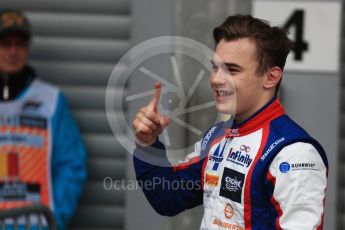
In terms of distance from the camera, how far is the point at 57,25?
507 cm

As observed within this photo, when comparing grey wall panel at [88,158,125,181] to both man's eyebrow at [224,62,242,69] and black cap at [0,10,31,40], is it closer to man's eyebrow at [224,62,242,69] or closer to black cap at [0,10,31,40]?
black cap at [0,10,31,40]

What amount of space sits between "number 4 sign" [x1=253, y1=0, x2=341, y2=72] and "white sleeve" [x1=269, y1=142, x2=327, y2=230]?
2093 millimetres

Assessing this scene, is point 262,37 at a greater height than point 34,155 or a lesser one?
greater

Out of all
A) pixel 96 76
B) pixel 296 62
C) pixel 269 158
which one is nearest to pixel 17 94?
pixel 96 76

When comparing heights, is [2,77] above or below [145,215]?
above

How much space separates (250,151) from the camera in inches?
107

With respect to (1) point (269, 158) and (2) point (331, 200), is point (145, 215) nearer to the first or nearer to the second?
(2) point (331, 200)

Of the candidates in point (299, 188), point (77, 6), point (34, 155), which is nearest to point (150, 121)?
point (299, 188)

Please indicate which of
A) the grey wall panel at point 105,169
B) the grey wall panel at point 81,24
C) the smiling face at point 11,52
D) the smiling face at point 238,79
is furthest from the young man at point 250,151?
the grey wall panel at point 81,24

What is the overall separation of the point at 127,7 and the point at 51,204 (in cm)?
135

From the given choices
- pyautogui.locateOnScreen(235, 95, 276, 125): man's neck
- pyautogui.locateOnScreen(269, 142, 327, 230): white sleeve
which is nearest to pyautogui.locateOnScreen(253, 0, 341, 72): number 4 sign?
pyautogui.locateOnScreen(235, 95, 276, 125): man's neck

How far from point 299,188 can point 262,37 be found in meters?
→ 0.58

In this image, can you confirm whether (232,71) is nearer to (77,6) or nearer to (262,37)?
(262,37)

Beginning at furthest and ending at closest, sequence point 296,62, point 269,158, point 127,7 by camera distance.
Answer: point 127,7 → point 296,62 → point 269,158
